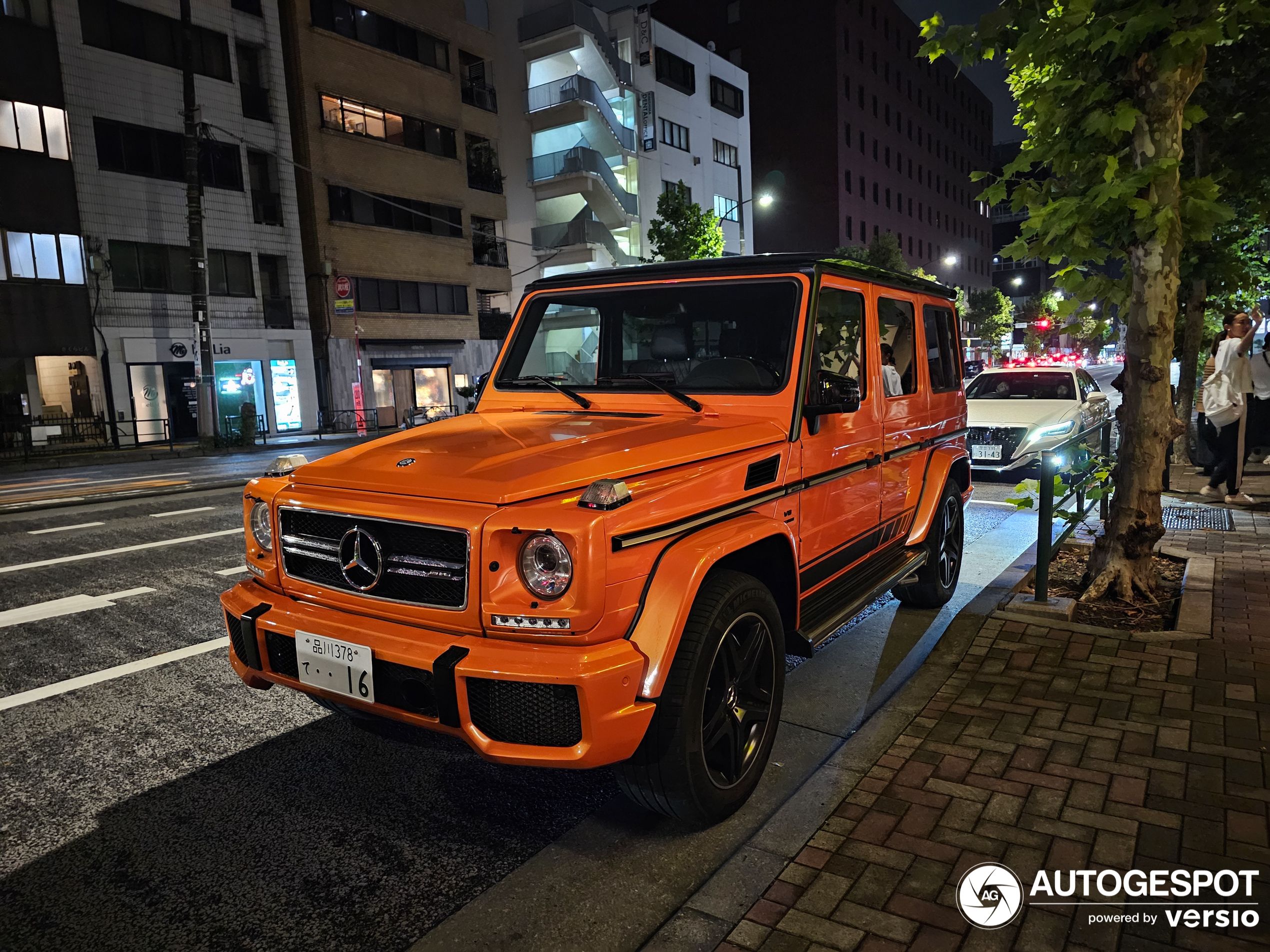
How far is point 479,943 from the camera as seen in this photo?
2.44 metres

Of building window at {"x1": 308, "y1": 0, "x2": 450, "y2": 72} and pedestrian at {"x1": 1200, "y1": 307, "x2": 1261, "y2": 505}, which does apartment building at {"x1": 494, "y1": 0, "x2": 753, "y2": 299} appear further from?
pedestrian at {"x1": 1200, "y1": 307, "x2": 1261, "y2": 505}

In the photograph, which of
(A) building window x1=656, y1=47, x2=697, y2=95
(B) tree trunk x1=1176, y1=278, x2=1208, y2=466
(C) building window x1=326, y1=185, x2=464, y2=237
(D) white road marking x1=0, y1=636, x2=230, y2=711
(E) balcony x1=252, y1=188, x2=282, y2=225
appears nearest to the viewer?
(D) white road marking x1=0, y1=636, x2=230, y2=711

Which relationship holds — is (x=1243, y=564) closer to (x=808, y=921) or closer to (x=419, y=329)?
(x=808, y=921)

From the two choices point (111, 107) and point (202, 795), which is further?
point (111, 107)

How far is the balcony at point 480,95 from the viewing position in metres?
33.9

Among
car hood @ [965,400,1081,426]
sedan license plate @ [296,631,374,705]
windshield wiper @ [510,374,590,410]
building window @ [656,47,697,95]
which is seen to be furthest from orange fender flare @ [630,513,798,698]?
building window @ [656,47,697,95]

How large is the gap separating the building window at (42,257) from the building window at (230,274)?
11.6 ft

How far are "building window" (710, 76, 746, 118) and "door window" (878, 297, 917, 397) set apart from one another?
42944mm

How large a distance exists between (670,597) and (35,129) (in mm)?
28194

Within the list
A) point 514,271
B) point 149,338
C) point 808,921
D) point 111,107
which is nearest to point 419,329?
point 514,271

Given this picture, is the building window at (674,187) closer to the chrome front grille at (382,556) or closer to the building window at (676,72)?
the building window at (676,72)

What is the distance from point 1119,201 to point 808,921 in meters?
4.71

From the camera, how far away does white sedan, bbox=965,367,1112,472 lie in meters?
10.7

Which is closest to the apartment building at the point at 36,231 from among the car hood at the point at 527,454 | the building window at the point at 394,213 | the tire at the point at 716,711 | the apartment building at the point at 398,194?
the apartment building at the point at 398,194
